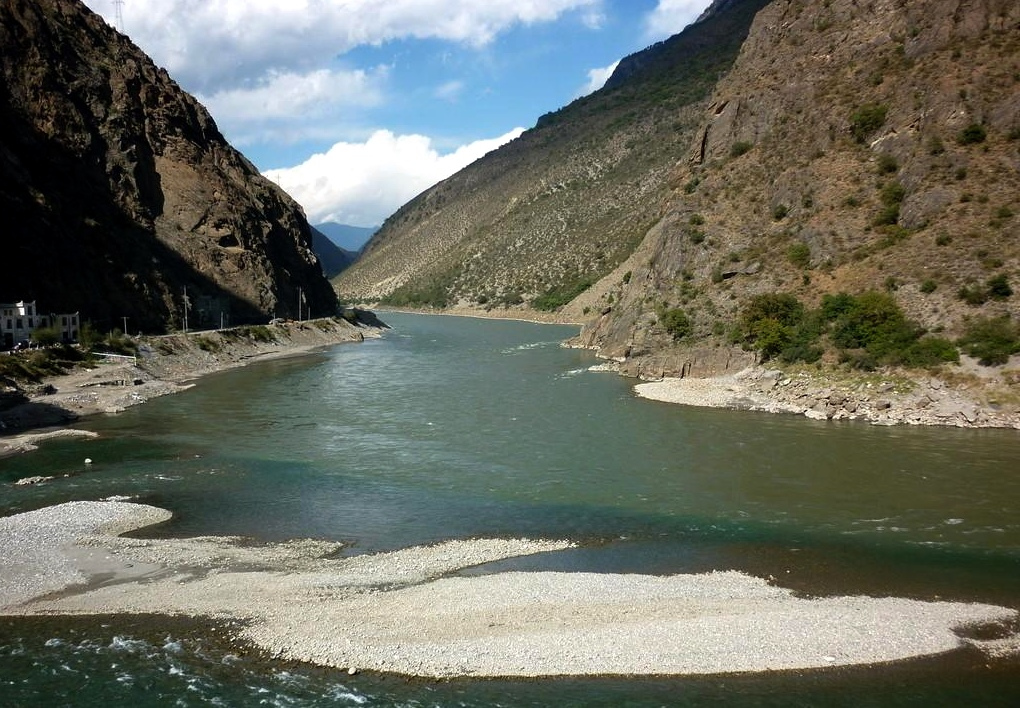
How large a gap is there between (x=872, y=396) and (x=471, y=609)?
87.7ft

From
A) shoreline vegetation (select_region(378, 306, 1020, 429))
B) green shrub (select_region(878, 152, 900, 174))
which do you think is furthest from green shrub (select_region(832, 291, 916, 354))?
green shrub (select_region(878, 152, 900, 174))

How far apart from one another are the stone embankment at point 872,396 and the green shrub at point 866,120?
19208mm

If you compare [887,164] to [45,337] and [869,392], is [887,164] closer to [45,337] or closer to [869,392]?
[869,392]

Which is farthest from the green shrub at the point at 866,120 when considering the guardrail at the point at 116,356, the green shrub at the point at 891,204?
the guardrail at the point at 116,356

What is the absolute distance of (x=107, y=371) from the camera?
45281 mm

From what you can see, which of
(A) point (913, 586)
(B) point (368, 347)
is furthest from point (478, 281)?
(A) point (913, 586)

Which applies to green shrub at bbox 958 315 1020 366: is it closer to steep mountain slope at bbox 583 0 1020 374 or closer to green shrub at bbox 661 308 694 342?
steep mountain slope at bbox 583 0 1020 374

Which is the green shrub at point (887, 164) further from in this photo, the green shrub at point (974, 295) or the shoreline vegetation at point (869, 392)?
the shoreline vegetation at point (869, 392)

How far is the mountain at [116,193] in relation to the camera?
55188 mm

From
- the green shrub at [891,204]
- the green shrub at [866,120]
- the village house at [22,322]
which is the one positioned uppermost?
the green shrub at [866,120]

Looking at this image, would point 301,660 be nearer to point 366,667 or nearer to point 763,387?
point 366,667

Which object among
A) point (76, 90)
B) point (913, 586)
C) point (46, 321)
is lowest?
point (913, 586)

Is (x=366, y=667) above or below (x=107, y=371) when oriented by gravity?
below

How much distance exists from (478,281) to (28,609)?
419 feet
